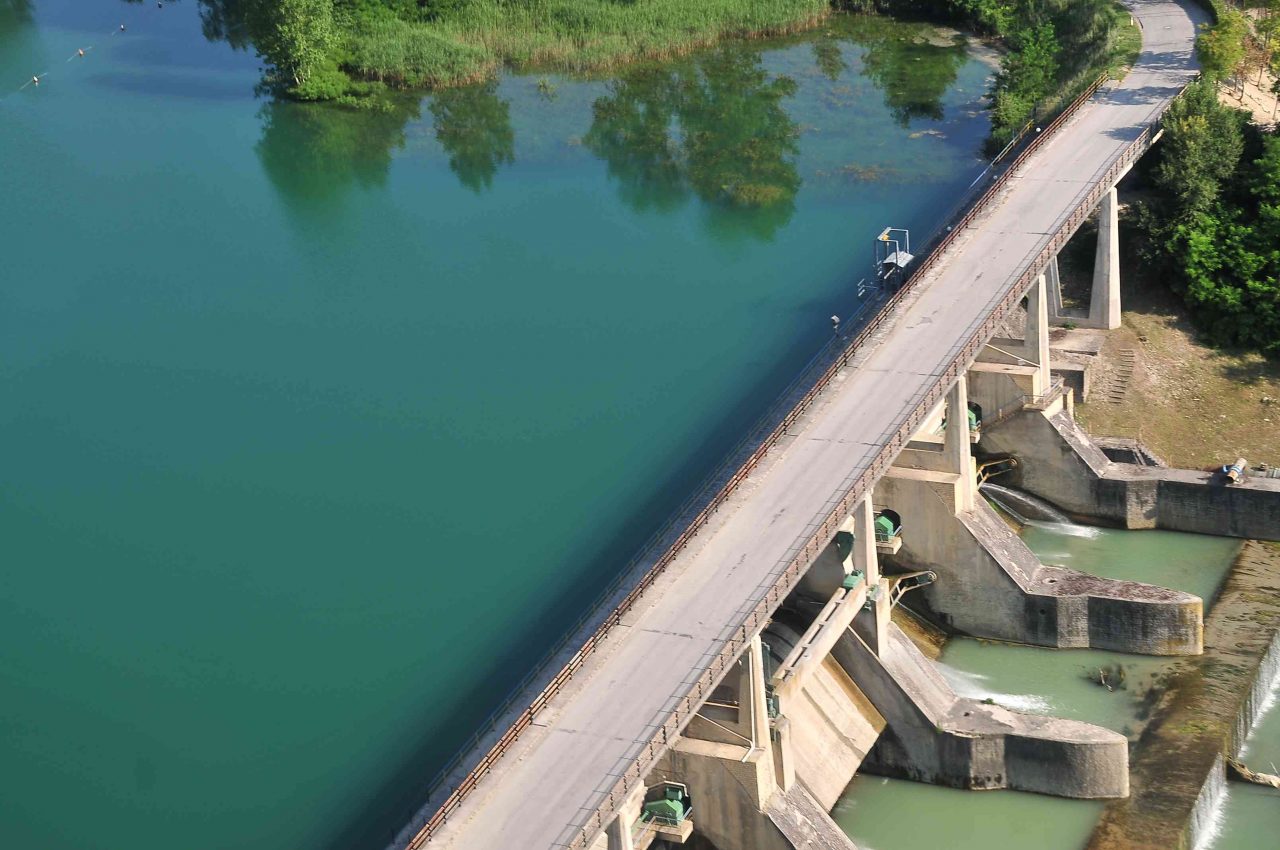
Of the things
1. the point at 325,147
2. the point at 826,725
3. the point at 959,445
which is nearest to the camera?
the point at 826,725

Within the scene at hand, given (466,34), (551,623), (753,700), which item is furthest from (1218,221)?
(466,34)

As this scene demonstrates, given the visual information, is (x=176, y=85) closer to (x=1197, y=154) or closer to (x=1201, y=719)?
(x=1197, y=154)

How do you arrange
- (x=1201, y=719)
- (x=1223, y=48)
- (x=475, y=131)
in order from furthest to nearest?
1. (x=475, y=131)
2. (x=1223, y=48)
3. (x=1201, y=719)

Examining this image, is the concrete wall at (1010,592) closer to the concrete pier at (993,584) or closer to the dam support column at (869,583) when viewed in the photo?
the concrete pier at (993,584)

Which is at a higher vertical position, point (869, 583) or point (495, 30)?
point (495, 30)

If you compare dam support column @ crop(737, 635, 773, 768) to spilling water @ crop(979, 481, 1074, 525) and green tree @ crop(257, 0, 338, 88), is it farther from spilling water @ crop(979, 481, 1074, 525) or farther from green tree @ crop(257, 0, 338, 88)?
green tree @ crop(257, 0, 338, 88)

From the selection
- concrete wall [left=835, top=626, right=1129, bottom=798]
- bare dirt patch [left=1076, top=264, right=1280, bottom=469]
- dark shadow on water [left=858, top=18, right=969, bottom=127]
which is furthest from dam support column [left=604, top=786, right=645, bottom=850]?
dark shadow on water [left=858, top=18, right=969, bottom=127]

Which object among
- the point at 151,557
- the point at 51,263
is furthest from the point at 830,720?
the point at 51,263

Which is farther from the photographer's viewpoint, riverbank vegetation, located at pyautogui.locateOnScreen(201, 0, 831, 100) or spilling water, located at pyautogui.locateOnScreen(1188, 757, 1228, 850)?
riverbank vegetation, located at pyautogui.locateOnScreen(201, 0, 831, 100)
